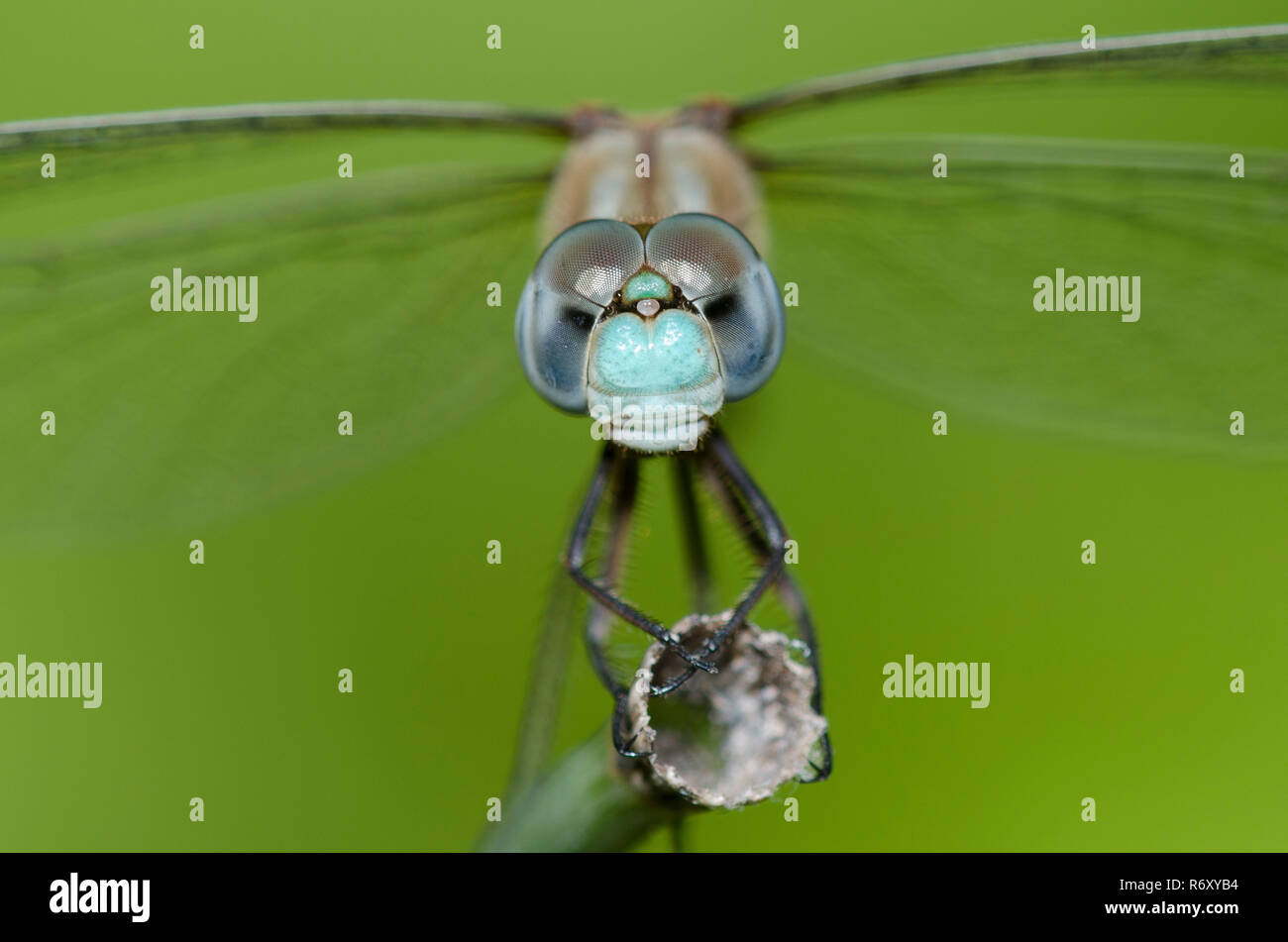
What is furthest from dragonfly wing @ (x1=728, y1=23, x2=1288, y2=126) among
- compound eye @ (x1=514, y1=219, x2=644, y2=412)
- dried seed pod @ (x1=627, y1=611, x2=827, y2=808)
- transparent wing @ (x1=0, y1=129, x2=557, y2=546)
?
dried seed pod @ (x1=627, y1=611, x2=827, y2=808)

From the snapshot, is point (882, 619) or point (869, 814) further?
point (882, 619)

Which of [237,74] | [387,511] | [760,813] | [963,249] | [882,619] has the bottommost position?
[760,813]

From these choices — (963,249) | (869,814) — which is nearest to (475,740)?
(869,814)

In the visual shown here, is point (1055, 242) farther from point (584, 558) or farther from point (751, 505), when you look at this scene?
point (584, 558)

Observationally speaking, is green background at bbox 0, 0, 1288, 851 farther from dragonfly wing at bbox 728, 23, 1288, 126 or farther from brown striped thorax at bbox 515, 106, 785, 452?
brown striped thorax at bbox 515, 106, 785, 452

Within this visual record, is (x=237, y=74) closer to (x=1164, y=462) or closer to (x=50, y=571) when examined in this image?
(x=50, y=571)

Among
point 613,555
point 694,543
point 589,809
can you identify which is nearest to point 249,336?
point 694,543
